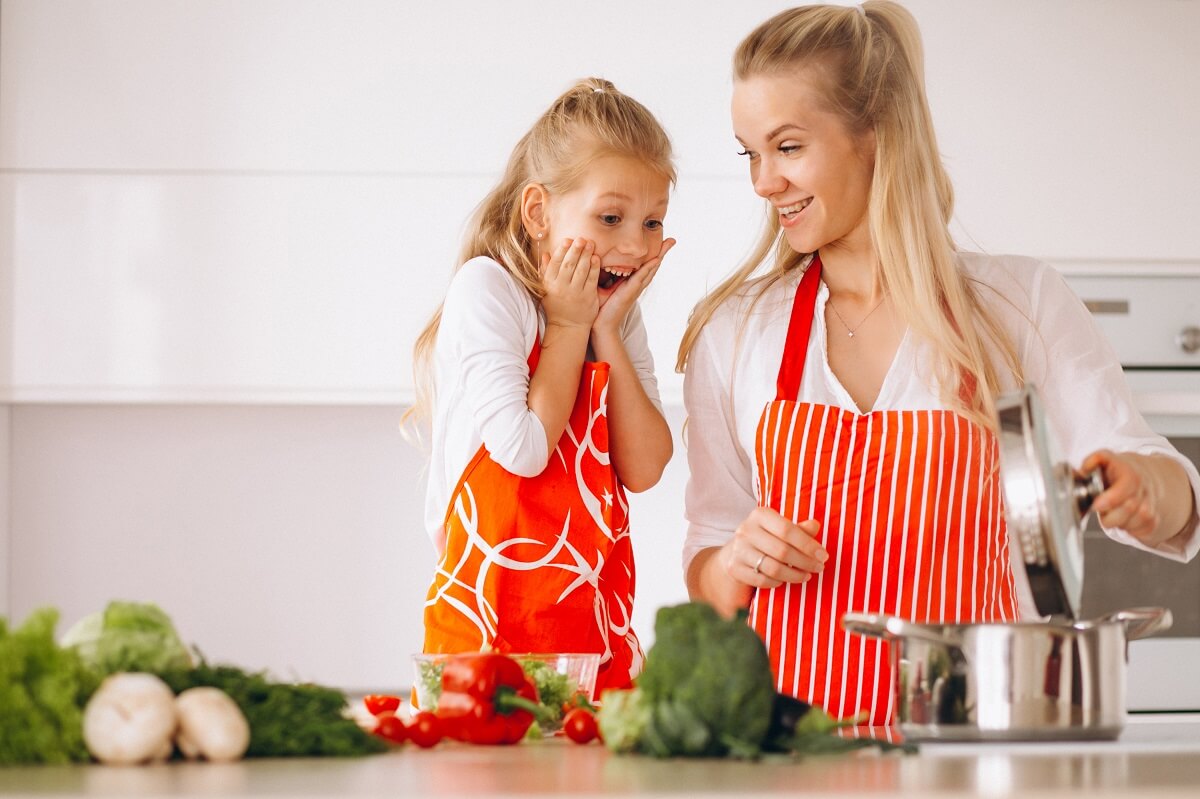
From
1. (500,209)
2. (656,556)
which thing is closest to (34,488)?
(656,556)

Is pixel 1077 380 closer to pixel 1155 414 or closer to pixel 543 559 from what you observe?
pixel 543 559

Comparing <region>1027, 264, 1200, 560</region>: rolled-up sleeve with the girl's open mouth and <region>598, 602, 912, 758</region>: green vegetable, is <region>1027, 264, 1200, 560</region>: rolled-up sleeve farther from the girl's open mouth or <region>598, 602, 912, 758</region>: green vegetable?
<region>598, 602, 912, 758</region>: green vegetable

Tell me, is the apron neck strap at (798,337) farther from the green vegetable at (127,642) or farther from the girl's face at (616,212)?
the green vegetable at (127,642)

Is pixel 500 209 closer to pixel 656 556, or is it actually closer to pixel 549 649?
pixel 549 649

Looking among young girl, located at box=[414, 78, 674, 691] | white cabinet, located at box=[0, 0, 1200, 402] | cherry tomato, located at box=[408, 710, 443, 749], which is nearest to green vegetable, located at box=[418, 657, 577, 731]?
cherry tomato, located at box=[408, 710, 443, 749]

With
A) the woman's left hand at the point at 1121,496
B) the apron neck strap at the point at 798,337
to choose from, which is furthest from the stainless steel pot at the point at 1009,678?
the apron neck strap at the point at 798,337

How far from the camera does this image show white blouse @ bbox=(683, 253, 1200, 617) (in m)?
1.52

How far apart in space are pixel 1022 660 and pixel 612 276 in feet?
3.02

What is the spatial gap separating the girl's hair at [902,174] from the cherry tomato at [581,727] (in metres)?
0.65

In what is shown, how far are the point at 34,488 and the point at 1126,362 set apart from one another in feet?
7.26

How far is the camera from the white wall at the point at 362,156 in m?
2.56

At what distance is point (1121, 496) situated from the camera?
1.12 m

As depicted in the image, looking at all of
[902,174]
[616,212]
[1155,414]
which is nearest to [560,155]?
[616,212]

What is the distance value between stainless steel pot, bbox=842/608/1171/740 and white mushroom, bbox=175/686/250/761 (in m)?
0.44
